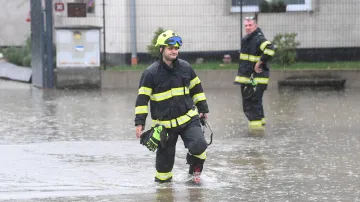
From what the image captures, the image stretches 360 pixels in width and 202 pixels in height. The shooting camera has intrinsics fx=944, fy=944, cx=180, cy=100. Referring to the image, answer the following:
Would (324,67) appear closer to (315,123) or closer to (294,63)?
(294,63)

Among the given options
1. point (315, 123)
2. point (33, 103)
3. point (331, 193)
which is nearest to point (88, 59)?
point (33, 103)

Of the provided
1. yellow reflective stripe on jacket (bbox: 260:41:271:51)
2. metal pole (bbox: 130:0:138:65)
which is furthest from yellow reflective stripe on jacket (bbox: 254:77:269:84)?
metal pole (bbox: 130:0:138:65)

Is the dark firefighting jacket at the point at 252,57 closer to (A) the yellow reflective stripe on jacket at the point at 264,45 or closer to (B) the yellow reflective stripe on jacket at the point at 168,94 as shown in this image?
(A) the yellow reflective stripe on jacket at the point at 264,45

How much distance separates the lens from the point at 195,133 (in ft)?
30.4

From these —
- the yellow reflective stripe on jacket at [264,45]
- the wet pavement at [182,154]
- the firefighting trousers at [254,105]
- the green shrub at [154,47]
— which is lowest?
the wet pavement at [182,154]

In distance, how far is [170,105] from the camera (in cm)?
928

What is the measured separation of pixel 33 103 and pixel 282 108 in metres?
4.47

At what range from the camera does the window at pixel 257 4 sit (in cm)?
2119

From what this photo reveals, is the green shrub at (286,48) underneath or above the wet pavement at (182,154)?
above

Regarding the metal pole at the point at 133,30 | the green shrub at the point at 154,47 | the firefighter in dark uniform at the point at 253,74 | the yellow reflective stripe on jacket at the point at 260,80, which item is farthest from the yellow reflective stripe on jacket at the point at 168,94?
the metal pole at the point at 133,30

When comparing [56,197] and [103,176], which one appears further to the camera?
[103,176]

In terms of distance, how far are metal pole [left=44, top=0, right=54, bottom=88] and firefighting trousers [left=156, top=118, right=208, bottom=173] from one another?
10578mm

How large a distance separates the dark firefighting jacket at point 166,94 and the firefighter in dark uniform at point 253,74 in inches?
156

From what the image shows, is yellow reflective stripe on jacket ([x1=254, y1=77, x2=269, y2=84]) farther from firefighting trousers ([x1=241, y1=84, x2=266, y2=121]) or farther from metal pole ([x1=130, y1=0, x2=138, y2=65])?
metal pole ([x1=130, y1=0, x2=138, y2=65])
